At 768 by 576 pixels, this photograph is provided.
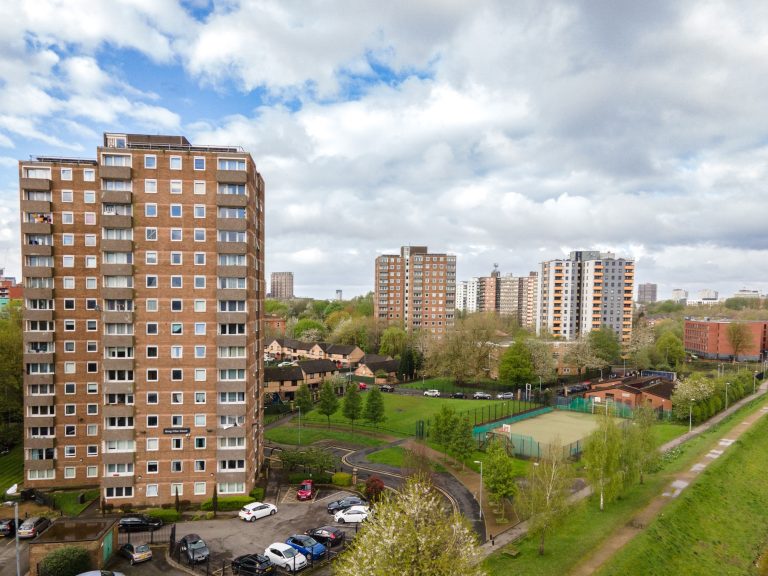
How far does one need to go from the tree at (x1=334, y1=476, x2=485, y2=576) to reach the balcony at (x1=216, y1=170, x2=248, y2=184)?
3203cm

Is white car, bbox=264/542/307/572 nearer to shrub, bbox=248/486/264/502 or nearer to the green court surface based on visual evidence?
shrub, bbox=248/486/264/502

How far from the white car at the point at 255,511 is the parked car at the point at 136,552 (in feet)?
25.1

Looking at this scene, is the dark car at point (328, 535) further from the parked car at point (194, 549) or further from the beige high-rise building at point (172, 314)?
the beige high-rise building at point (172, 314)

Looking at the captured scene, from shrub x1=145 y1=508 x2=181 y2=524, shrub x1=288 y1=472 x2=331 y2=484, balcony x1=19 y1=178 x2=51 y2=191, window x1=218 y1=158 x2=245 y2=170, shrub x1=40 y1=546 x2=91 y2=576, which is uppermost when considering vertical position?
window x1=218 y1=158 x2=245 y2=170

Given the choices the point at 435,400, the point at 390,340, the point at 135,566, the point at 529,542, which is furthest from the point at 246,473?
the point at 390,340

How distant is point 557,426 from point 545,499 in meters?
39.5

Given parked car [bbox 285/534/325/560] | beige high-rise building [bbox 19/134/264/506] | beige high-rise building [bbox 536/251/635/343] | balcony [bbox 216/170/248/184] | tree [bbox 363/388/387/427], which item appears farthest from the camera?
beige high-rise building [bbox 536/251/635/343]

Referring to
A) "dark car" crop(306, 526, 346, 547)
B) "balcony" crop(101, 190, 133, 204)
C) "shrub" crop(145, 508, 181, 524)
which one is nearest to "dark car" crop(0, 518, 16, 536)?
"shrub" crop(145, 508, 181, 524)

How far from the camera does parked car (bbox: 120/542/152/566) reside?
3319 cm

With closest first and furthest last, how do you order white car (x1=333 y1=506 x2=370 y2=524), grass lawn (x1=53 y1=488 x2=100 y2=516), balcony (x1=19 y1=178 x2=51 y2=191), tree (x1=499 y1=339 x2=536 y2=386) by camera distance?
white car (x1=333 y1=506 x2=370 y2=524) < grass lawn (x1=53 y1=488 x2=100 y2=516) < balcony (x1=19 y1=178 x2=51 y2=191) < tree (x1=499 y1=339 x2=536 y2=386)

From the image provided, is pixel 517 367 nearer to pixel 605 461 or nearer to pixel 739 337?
pixel 605 461

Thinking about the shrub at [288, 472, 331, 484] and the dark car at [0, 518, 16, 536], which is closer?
the dark car at [0, 518, 16, 536]

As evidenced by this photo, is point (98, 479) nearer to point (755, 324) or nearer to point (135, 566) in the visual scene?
point (135, 566)

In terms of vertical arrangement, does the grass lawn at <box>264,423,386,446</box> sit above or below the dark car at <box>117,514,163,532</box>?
below
